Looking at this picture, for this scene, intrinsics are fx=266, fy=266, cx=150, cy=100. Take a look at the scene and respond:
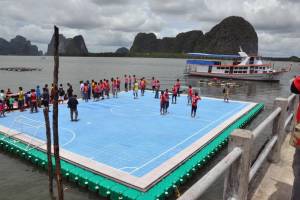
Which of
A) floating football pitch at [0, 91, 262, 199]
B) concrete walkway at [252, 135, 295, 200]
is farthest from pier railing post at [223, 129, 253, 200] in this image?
floating football pitch at [0, 91, 262, 199]

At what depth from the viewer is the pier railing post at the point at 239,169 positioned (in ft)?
10.7

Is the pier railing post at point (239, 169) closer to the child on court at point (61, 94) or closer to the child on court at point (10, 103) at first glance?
the child on court at point (10, 103)

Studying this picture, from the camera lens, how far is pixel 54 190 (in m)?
11.8

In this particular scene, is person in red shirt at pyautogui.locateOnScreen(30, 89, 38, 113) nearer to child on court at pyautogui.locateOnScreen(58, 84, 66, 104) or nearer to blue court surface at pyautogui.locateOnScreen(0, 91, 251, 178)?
blue court surface at pyautogui.locateOnScreen(0, 91, 251, 178)

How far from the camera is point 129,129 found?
17.2 metres

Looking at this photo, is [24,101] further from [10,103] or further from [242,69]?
[242,69]

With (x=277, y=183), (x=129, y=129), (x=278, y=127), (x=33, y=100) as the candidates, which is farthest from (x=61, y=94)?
(x=277, y=183)

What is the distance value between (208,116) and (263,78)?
1769 inches

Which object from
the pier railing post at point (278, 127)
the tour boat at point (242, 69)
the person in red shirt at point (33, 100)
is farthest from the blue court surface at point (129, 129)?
the tour boat at point (242, 69)

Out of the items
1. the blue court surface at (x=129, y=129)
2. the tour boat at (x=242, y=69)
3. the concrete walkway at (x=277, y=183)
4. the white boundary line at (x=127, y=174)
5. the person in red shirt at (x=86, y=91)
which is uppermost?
the tour boat at (x=242, y=69)

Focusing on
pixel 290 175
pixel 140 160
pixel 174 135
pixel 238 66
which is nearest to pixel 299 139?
pixel 290 175

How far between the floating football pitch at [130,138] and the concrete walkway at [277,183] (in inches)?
208

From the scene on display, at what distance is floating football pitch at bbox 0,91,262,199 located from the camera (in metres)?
11.3

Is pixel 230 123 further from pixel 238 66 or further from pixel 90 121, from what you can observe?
pixel 238 66
